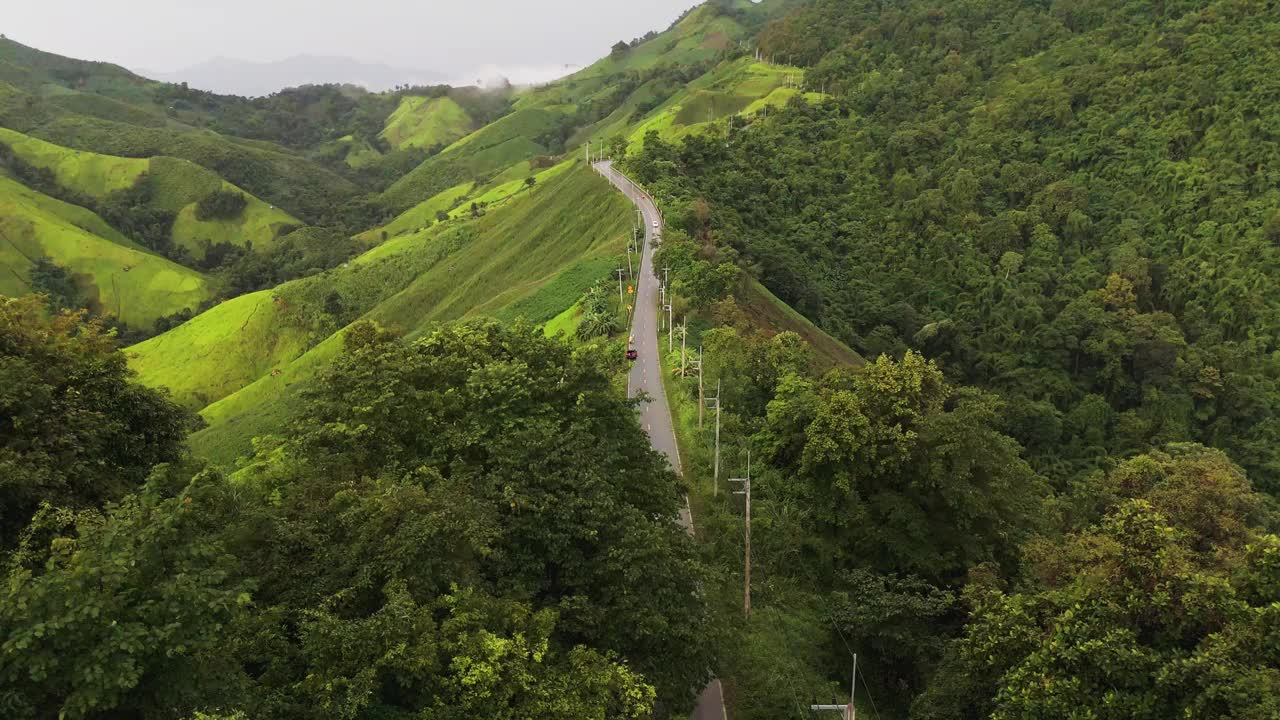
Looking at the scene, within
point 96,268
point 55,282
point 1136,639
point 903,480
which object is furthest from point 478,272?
point 96,268

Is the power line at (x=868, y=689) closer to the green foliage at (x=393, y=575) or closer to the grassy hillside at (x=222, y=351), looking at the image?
the green foliage at (x=393, y=575)

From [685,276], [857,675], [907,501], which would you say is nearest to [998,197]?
[685,276]

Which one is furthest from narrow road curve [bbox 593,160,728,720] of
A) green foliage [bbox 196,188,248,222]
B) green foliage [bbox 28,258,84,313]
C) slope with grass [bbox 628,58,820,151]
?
green foliage [bbox 196,188,248,222]

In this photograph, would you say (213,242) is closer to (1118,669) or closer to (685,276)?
(685,276)

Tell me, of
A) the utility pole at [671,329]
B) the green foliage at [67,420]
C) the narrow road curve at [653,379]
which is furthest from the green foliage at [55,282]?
the green foliage at [67,420]

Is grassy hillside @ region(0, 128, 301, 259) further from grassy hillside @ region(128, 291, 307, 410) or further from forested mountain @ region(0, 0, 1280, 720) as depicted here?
forested mountain @ region(0, 0, 1280, 720)

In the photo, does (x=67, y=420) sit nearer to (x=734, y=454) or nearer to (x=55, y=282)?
(x=734, y=454)
